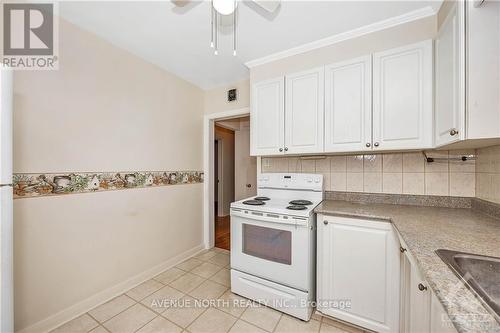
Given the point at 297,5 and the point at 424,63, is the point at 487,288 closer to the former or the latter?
the point at 424,63

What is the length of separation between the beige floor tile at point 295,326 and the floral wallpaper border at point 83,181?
1.86 m

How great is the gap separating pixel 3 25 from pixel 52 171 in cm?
102

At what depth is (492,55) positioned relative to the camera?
1063 millimetres

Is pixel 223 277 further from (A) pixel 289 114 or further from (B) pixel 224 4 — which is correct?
(B) pixel 224 4

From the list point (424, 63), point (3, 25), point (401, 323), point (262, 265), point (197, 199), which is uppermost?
point (3, 25)

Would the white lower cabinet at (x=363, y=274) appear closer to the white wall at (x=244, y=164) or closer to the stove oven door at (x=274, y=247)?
the stove oven door at (x=274, y=247)

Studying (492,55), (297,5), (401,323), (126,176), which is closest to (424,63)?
(492,55)

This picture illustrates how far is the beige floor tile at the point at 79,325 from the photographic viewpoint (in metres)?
1.54

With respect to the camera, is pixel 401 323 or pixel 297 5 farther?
pixel 297 5

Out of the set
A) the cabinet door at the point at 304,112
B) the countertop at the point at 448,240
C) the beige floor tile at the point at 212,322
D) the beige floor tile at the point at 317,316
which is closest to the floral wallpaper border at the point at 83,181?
the beige floor tile at the point at 212,322

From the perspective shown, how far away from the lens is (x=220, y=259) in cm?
276

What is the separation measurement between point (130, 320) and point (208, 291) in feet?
2.19

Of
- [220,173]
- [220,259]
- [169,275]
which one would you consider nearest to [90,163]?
[169,275]

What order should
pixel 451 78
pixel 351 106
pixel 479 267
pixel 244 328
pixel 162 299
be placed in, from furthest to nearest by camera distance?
pixel 162 299
pixel 351 106
pixel 244 328
pixel 451 78
pixel 479 267
